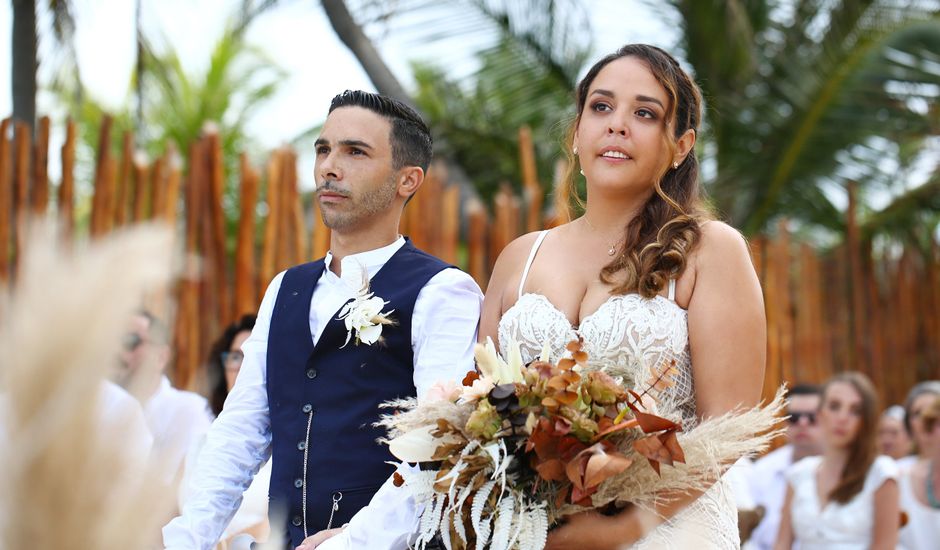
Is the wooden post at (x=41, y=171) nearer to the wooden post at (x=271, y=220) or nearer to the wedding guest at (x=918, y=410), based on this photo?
the wooden post at (x=271, y=220)

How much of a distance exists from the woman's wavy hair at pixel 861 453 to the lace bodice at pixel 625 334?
4092mm

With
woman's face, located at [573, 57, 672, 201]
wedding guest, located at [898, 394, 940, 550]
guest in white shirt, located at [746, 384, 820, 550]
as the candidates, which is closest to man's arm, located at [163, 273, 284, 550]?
woman's face, located at [573, 57, 672, 201]

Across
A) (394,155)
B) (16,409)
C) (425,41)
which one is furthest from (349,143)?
(425,41)

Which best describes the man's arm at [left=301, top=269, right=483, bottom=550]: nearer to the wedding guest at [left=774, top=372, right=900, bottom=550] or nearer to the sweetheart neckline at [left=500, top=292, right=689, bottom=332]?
the sweetheart neckline at [left=500, top=292, right=689, bottom=332]

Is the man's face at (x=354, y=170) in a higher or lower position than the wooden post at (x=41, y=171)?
lower

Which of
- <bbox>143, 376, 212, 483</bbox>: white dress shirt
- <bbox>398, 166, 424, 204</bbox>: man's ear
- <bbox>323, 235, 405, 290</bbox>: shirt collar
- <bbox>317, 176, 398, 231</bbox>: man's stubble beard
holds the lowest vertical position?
<bbox>143, 376, 212, 483</bbox>: white dress shirt

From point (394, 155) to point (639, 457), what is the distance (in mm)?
1207

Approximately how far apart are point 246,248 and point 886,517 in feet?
13.6

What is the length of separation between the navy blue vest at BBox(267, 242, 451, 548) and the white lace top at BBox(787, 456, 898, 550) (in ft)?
14.2

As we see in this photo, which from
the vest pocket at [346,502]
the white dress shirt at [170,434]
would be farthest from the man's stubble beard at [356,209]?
the white dress shirt at [170,434]

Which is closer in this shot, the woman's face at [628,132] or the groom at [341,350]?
the groom at [341,350]

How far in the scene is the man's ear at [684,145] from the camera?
3068 mm

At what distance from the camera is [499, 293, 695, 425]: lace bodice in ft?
9.13

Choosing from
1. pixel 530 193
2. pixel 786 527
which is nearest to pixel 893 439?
pixel 786 527
